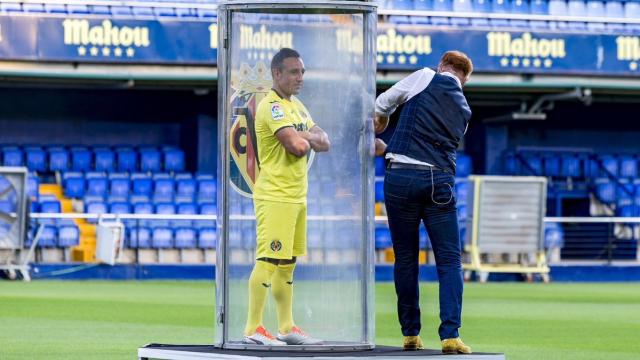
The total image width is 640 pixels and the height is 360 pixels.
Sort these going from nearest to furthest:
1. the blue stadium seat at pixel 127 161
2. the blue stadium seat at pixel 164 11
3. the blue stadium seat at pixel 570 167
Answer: the blue stadium seat at pixel 164 11 → the blue stadium seat at pixel 127 161 → the blue stadium seat at pixel 570 167

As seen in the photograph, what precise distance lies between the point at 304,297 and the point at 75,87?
2005cm

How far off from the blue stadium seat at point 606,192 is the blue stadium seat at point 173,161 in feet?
27.5

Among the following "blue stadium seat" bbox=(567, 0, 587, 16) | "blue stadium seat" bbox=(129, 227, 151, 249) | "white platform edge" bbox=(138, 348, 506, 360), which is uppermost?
"blue stadium seat" bbox=(567, 0, 587, 16)

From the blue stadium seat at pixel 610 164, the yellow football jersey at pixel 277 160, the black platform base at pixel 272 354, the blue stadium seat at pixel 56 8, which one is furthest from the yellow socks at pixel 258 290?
the blue stadium seat at pixel 610 164

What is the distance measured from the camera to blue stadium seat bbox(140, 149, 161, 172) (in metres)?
27.8

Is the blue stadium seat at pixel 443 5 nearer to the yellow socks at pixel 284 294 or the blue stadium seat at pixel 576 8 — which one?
the blue stadium seat at pixel 576 8

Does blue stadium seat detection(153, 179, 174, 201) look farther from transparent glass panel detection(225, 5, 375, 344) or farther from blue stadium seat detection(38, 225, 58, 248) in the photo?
transparent glass panel detection(225, 5, 375, 344)

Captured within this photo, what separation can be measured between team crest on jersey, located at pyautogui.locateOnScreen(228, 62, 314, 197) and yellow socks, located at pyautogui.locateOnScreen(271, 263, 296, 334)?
0.50 m

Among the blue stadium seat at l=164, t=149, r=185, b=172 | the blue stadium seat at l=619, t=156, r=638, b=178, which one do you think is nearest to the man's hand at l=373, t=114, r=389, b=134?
the blue stadium seat at l=164, t=149, r=185, b=172

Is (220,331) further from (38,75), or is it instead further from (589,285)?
(38,75)

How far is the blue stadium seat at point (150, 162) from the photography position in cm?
2775

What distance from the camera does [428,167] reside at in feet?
26.6

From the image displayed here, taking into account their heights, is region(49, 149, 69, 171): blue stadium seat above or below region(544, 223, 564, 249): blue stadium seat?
above

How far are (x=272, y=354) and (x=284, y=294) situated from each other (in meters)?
0.45
